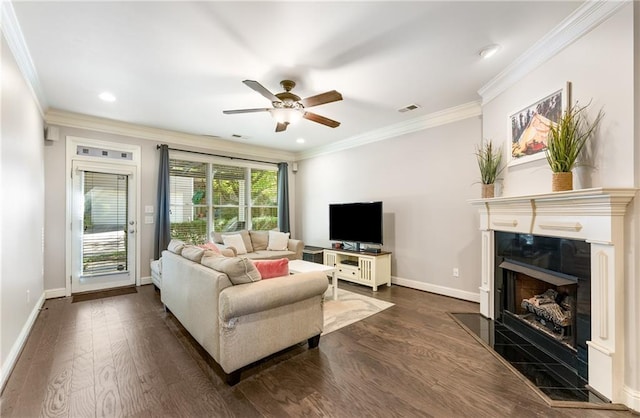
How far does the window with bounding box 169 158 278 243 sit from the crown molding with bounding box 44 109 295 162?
33cm

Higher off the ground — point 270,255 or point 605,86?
point 605,86

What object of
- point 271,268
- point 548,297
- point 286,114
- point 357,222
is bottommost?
point 548,297

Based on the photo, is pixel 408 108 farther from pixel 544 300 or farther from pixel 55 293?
pixel 55 293

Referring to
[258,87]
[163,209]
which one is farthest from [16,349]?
[258,87]

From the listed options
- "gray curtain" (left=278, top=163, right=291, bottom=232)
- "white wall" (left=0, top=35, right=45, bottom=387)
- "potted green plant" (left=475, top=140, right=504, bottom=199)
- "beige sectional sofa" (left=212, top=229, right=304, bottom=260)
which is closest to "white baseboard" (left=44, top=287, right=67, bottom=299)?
"white wall" (left=0, top=35, right=45, bottom=387)

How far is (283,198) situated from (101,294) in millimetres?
3820

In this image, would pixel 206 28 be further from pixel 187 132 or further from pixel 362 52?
pixel 187 132

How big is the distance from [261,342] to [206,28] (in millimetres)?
2593

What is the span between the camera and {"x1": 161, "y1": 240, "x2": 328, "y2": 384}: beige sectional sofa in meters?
2.02

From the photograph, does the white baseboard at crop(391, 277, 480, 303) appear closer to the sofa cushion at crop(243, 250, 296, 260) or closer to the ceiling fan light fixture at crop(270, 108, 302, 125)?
the sofa cushion at crop(243, 250, 296, 260)

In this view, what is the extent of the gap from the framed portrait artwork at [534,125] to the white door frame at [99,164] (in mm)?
5629

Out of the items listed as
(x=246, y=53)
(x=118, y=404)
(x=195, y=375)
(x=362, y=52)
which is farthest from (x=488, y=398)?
(x=246, y=53)

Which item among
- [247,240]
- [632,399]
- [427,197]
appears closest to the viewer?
[632,399]

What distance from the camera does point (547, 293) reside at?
8.82 ft
